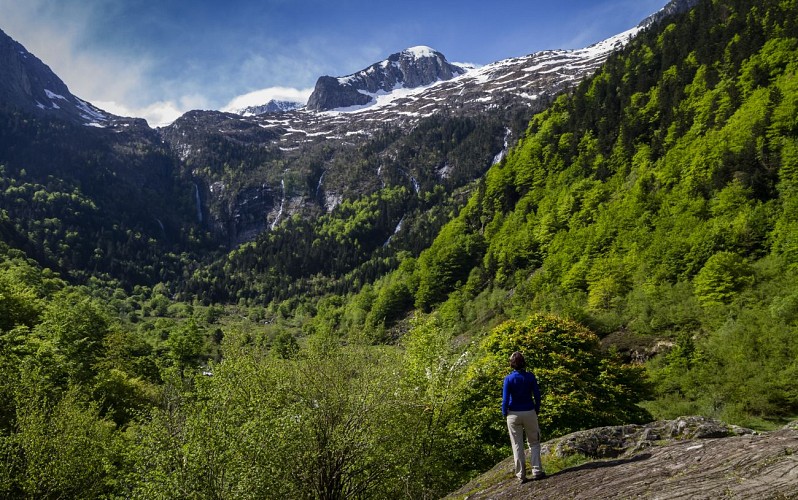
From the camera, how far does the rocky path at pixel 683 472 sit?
792 cm

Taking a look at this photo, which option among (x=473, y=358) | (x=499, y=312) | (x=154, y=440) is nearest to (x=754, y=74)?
(x=499, y=312)

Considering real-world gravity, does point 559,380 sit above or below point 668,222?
below

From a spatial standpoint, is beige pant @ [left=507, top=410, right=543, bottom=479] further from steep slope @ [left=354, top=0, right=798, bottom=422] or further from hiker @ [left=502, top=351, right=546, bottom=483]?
steep slope @ [left=354, top=0, right=798, bottom=422]

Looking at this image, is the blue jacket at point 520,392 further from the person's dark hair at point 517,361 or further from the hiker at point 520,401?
the person's dark hair at point 517,361

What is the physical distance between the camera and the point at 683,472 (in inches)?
A: 372

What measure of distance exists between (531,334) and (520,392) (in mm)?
21965

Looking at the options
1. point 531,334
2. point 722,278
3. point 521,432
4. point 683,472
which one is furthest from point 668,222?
point 683,472

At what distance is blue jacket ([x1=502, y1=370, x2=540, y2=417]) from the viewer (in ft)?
37.6

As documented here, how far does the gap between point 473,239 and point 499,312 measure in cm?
3510

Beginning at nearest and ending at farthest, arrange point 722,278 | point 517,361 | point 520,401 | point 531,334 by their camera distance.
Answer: point 517,361 → point 520,401 → point 531,334 → point 722,278

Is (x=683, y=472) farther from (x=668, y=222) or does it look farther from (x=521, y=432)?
(x=668, y=222)

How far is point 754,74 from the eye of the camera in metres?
78.4

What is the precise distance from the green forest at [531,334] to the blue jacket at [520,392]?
2819 millimetres

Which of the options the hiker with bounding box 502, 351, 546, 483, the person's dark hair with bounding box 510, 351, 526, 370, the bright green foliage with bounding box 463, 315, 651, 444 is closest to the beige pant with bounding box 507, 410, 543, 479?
the hiker with bounding box 502, 351, 546, 483
